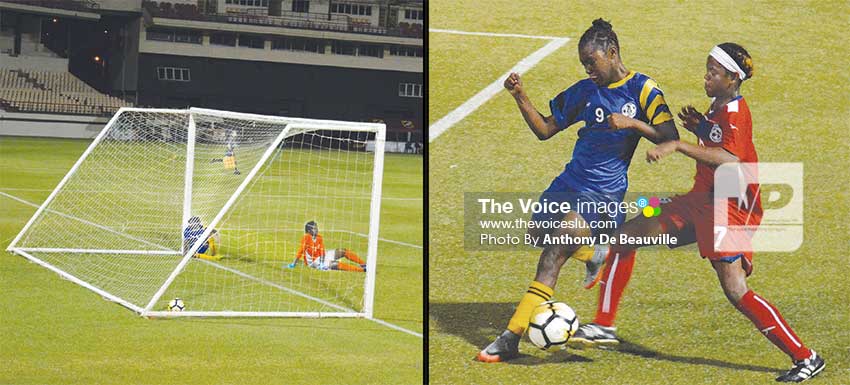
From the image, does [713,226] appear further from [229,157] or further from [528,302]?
[229,157]

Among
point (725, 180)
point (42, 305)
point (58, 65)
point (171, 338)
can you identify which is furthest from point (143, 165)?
point (725, 180)

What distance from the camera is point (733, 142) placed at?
5805 millimetres

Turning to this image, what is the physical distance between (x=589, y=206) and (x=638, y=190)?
277 mm

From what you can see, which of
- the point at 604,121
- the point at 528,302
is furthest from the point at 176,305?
the point at 604,121

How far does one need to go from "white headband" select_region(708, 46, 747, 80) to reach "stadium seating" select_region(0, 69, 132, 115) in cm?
477

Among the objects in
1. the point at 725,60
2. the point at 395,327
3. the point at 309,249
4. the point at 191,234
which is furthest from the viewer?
the point at 309,249

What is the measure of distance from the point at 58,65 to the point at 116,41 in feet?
2.14

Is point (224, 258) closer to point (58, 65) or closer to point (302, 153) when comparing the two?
point (58, 65)

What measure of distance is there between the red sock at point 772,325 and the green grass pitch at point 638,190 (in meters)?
0.04

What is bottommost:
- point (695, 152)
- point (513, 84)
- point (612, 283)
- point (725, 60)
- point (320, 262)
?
point (612, 283)

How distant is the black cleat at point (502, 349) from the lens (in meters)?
5.67

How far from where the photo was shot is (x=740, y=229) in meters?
5.81

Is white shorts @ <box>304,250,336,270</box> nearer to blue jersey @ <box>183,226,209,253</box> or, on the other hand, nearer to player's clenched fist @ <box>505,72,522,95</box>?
blue jersey @ <box>183,226,209,253</box>

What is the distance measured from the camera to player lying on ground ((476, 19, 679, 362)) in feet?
18.7
